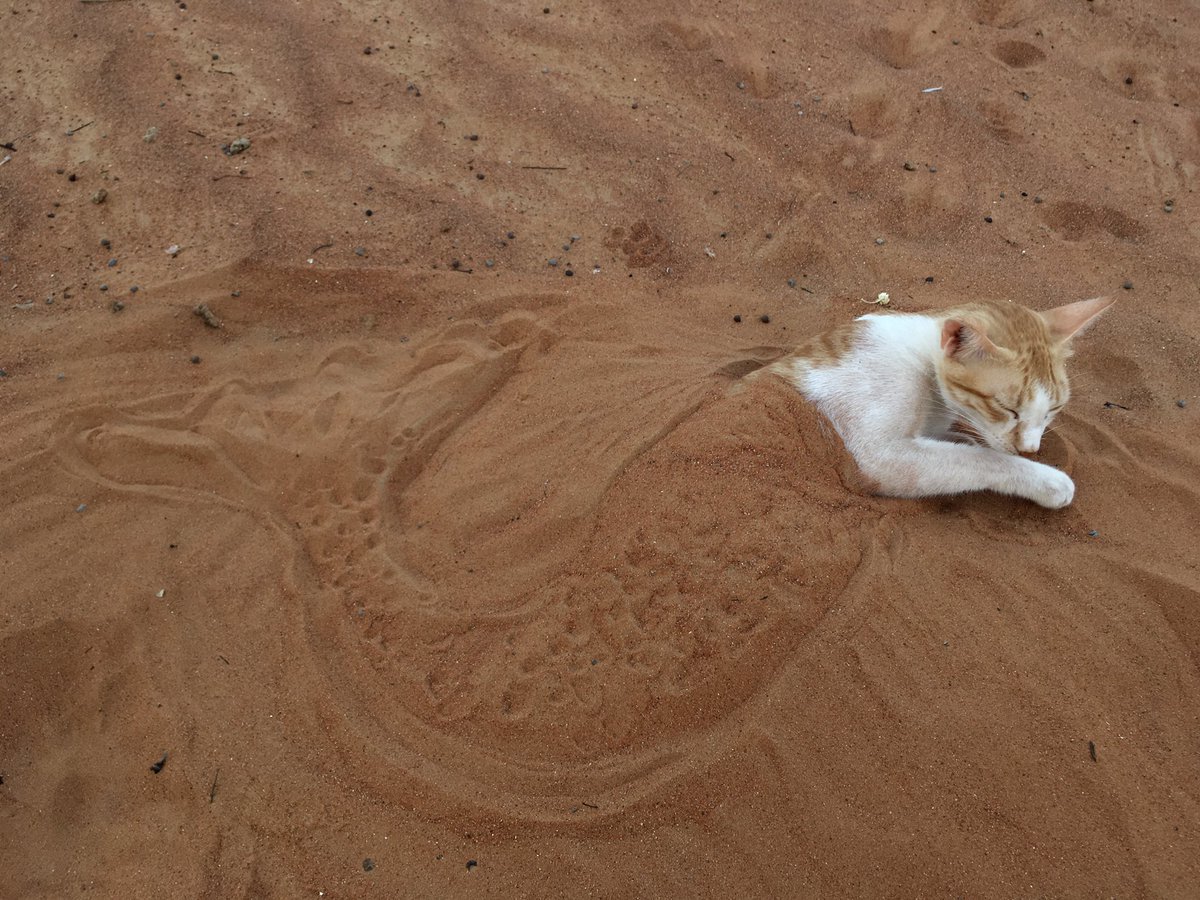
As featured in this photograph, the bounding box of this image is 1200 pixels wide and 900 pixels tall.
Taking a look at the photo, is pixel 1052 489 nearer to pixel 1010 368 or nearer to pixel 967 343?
pixel 1010 368

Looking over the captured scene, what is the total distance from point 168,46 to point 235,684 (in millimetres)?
5203

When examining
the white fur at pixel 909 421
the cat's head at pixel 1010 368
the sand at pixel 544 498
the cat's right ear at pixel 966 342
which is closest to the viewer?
the sand at pixel 544 498

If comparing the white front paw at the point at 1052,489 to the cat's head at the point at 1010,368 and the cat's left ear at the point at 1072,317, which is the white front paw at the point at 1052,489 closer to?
the cat's head at the point at 1010,368

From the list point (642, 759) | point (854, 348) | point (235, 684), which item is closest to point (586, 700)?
point (642, 759)

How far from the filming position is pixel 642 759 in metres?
2.76

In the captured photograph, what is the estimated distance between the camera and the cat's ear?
323 cm

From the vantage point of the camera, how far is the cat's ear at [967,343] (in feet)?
10.6

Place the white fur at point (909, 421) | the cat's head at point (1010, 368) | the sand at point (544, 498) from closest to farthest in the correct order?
the sand at point (544, 498) < the cat's head at point (1010, 368) < the white fur at point (909, 421)

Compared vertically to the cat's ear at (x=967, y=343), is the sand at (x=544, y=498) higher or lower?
lower

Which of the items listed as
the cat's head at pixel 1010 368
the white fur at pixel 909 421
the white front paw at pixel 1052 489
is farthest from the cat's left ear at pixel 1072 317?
the white front paw at pixel 1052 489

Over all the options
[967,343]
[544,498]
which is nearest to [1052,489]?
[967,343]

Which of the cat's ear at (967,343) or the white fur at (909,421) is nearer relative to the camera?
the cat's ear at (967,343)

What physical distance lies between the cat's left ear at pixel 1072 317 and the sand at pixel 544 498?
0.64 metres

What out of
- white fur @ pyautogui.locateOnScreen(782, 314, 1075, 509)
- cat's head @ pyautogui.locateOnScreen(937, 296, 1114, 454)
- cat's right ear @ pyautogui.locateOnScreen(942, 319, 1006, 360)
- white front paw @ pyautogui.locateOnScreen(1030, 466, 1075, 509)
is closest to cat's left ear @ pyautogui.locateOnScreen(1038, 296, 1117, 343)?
cat's head @ pyautogui.locateOnScreen(937, 296, 1114, 454)
